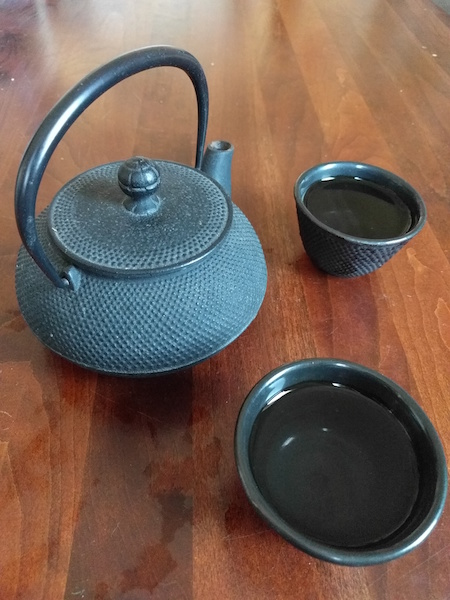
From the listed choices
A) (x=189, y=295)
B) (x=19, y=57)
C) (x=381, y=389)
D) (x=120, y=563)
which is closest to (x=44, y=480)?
(x=120, y=563)

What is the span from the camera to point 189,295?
46cm

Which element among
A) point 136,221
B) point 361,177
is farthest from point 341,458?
point 361,177

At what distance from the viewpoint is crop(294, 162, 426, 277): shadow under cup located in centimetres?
57

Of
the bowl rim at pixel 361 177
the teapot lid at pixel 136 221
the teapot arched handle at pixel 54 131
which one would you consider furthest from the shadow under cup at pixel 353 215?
the teapot arched handle at pixel 54 131

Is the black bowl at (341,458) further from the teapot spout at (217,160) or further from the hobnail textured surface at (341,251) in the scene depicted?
the teapot spout at (217,160)

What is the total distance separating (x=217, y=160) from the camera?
2.01 ft

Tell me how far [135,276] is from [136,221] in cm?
6

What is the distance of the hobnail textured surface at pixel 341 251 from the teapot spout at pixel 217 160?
0.36ft

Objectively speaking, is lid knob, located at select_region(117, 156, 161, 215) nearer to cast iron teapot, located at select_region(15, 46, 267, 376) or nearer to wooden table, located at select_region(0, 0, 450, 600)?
cast iron teapot, located at select_region(15, 46, 267, 376)

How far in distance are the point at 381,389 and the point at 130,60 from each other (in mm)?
353

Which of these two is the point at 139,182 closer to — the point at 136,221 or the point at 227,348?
the point at 136,221

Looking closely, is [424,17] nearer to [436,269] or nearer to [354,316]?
[436,269]

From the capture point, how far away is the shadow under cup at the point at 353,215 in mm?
572

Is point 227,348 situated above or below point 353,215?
below
